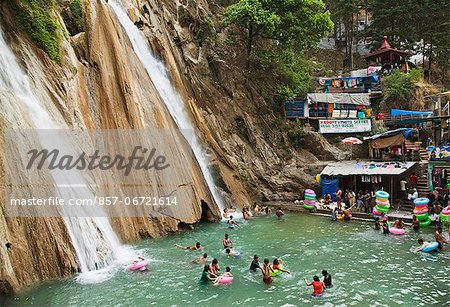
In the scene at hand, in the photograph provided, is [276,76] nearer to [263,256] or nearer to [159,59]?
[159,59]

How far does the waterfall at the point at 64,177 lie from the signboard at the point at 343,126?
26.6 meters

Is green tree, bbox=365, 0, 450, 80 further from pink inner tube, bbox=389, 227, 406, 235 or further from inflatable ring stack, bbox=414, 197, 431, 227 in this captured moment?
pink inner tube, bbox=389, 227, 406, 235

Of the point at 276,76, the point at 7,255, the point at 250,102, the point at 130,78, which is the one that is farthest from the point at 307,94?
the point at 7,255

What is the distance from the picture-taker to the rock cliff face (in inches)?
544

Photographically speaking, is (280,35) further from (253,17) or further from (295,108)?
(295,108)

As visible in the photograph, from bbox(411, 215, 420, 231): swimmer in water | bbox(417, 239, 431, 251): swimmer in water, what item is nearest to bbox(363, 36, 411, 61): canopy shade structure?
bbox(411, 215, 420, 231): swimmer in water

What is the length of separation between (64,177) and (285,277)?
1033 centimetres

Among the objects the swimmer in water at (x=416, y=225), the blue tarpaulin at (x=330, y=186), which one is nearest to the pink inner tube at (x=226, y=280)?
the swimmer in water at (x=416, y=225)

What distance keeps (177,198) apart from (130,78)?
789cm

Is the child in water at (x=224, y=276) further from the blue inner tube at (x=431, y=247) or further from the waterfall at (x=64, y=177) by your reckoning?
the blue inner tube at (x=431, y=247)

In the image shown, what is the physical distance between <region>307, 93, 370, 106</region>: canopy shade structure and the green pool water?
65.5ft

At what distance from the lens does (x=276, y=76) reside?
4009 centimetres

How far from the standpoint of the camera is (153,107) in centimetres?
2369

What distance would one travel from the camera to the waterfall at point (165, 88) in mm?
26594
